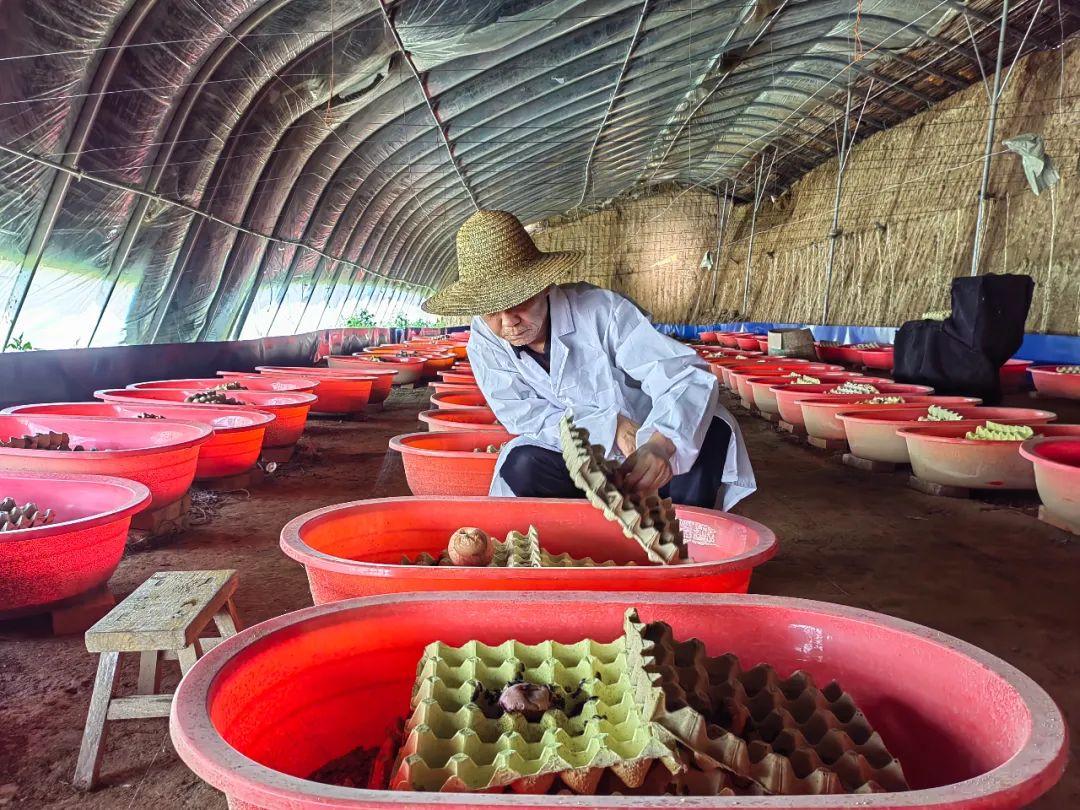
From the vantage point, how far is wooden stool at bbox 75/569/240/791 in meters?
1.83

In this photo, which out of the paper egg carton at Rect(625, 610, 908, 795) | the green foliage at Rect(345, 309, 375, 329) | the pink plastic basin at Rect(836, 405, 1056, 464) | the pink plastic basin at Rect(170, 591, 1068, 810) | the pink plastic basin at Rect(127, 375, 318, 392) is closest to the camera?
the pink plastic basin at Rect(170, 591, 1068, 810)

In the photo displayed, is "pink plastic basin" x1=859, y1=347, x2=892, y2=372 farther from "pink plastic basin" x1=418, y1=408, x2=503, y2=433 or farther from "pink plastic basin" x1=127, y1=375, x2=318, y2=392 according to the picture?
"pink plastic basin" x1=127, y1=375, x2=318, y2=392

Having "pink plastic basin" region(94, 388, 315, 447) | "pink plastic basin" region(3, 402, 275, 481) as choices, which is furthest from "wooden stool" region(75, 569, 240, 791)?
"pink plastic basin" region(94, 388, 315, 447)

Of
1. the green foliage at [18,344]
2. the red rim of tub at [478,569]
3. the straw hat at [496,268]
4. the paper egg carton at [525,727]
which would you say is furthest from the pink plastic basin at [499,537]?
the green foliage at [18,344]

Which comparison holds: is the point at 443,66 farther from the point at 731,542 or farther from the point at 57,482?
the point at 731,542

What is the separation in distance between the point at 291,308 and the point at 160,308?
16.1 ft

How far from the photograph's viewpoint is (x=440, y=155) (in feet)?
43.7

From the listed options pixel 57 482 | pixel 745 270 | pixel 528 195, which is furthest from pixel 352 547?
pixel 745 270

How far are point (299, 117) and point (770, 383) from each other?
640cm

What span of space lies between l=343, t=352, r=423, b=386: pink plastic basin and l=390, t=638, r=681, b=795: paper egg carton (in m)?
8.89

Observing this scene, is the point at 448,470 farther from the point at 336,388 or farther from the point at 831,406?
the point at 336,388

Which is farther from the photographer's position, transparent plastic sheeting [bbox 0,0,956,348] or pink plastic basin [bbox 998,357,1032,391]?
pink plastic basin [bbox 998,357,1032,391]

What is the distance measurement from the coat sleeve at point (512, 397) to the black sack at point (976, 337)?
212 inches

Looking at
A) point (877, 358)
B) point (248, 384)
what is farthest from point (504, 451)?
point (877, 358)
